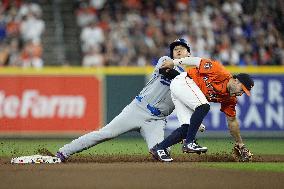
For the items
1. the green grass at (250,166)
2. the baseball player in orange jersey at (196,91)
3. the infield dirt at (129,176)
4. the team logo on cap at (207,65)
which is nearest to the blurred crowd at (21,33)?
the infield dirt at (129,176)

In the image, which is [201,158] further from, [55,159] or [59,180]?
[59,180]

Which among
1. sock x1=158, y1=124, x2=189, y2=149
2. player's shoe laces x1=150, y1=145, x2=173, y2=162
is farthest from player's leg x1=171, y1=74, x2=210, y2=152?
player's shoe laces x1=150, y1=145, x2=173, y2=162

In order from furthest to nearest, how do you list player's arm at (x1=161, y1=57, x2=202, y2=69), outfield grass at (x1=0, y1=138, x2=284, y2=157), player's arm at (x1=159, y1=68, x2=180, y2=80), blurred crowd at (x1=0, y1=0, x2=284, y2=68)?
1. blurred crowd at (x1=0, y1=0, x2=284, y2=68)
2. outfield grass at (x1=0, y1=138, x2=284, y2=157)
3. player's arm at (x1=159, y1=68, x2=180, y2=80)
4. player's arm at (x1=161, y1=57, x2=202, y2=69)

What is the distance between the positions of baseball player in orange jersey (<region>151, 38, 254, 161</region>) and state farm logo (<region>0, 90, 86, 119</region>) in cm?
759

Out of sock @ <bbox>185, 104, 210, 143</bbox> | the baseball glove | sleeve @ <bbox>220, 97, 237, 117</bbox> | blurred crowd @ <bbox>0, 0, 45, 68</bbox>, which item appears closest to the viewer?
sock @ <bbox>185, 104, 210, 143</bbox>

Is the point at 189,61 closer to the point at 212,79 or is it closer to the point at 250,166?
the point at 212,79

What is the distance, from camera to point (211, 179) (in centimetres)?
933

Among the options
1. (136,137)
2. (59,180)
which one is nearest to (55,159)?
(59,180)

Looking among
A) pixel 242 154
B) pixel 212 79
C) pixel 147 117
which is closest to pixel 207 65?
pixel 212 79

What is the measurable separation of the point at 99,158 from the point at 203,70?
2.39 meters

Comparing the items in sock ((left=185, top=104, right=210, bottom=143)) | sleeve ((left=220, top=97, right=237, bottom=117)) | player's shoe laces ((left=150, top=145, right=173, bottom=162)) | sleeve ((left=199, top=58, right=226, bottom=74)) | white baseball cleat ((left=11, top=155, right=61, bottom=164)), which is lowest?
white baseball cleat ((left=11, top=155, right=61, bottom=164))

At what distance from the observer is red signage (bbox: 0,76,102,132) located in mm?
18656

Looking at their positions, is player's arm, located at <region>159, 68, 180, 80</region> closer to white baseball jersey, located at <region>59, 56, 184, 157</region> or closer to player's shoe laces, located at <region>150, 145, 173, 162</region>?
white baseball jersey, located at <region>59, 56, 184, 157</region>

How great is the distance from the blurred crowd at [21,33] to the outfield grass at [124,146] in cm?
250
